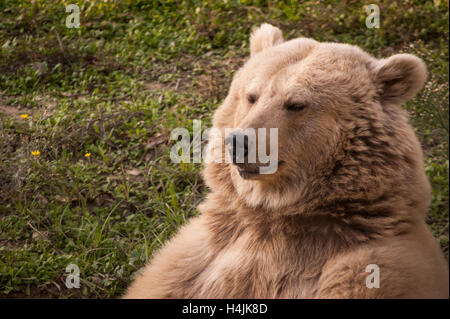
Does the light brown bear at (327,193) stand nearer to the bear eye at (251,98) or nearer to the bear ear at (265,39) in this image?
the bear eye at (251,98)

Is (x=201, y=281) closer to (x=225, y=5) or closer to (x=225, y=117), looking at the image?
(x=225, y=117)

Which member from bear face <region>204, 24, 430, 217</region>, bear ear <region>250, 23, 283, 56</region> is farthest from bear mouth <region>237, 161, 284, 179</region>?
bear ear <region>250, 23, 283, 56</region>

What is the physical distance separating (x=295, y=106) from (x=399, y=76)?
649 millimetres

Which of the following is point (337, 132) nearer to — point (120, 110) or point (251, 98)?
point (251, 98)

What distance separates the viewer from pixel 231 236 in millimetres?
3539

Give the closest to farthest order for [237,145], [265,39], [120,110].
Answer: [237,145] < [265,39] < [120,110]

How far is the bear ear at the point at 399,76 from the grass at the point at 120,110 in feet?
4.17

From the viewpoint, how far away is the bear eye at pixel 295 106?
326cm

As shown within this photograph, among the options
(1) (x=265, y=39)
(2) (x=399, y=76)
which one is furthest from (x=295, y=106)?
(1) (x=265, y=39)

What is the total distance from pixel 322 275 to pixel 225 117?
1261mm

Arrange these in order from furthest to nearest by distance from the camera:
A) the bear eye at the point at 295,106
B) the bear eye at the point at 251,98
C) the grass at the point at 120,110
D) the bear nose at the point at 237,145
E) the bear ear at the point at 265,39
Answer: the grass at the point at 120,110
the bear ear at the point at 265,39
the bear eye at the point at 251,98
the bear eye at the point at 295,106
the bear nose at the point at 237,145

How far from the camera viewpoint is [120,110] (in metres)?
5.55

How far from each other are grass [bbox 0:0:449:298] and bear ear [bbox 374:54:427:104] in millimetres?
1271

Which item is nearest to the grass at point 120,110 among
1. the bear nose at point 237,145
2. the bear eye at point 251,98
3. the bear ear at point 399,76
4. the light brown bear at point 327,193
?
the light brown bear at point 327,193
